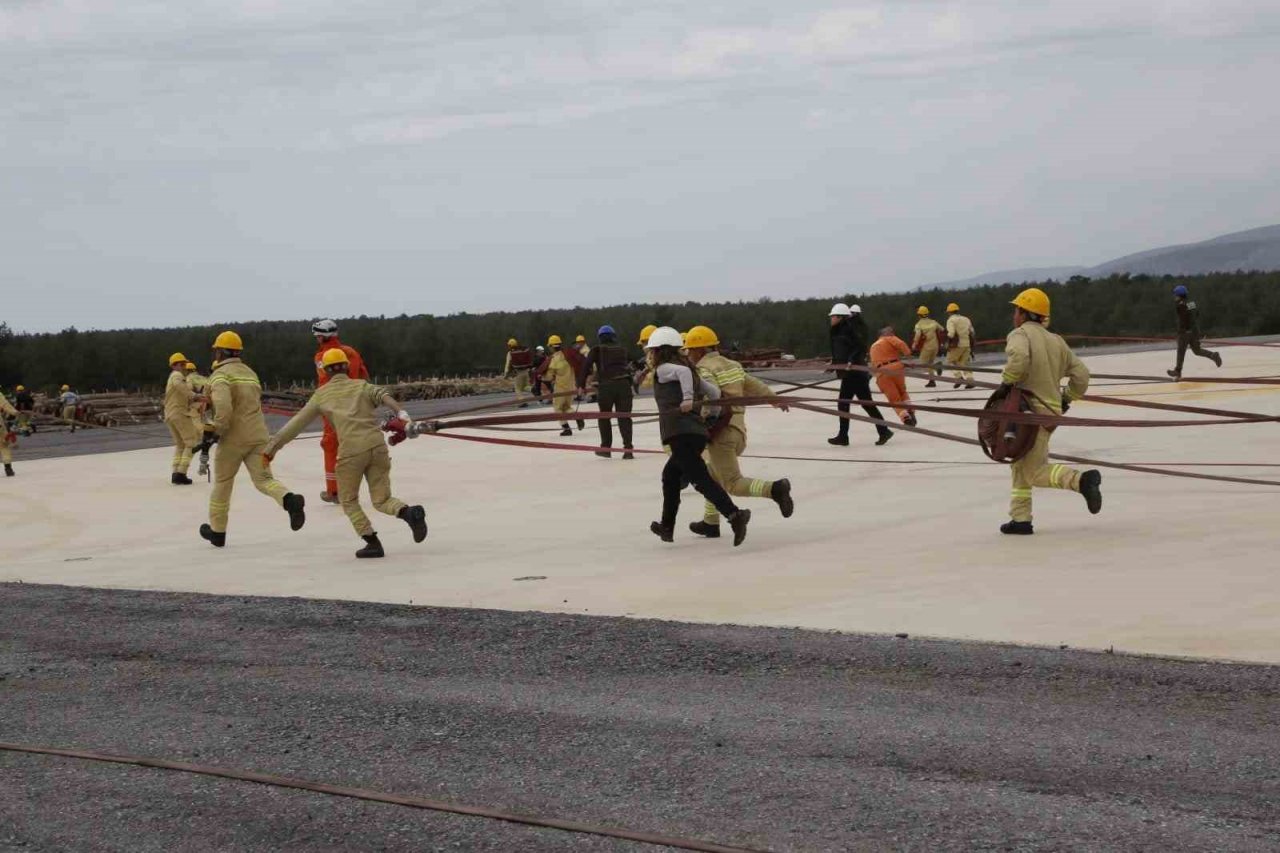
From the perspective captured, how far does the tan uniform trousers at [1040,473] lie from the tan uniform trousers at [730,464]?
1.93 meters

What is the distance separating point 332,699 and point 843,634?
2.80 metres

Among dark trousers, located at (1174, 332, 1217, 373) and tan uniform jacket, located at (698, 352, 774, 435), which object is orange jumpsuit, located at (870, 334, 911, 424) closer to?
tan uniform jacket, located at (698, 352, 774, 435)

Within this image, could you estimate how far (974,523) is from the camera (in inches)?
539

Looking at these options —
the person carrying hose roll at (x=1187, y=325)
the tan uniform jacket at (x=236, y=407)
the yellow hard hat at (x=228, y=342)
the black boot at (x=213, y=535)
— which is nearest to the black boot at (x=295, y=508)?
the tan uniform jacket at (x=236, y=407)

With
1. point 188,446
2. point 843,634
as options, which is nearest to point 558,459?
point 188,446

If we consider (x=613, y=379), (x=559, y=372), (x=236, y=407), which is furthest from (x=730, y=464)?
(x=559, y=372)

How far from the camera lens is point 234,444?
1460 centimetres

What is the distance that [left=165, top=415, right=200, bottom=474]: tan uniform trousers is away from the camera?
21.9 meters

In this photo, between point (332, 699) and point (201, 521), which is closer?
point (332, 699)

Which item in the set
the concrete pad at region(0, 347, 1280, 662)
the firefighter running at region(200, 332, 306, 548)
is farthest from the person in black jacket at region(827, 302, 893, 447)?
the firefighter running at region(200, 332, 306, 548)

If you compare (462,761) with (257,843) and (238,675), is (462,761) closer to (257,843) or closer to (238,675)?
(257,843)

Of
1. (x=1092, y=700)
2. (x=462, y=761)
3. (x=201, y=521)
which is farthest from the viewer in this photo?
(x=201, y=521)

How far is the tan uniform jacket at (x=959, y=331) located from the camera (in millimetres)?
31344

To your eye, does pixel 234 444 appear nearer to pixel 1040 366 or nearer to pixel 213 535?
pixel 213 535
